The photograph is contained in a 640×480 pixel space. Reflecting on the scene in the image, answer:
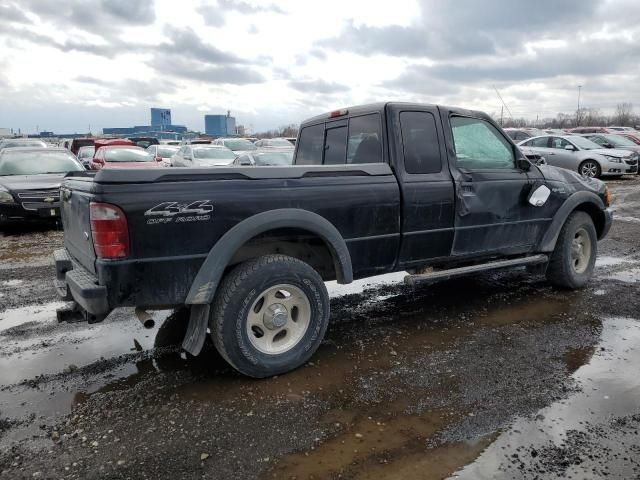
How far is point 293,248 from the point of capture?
154 inches

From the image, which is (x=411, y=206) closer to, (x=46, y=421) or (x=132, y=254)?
(x=132, y=254)

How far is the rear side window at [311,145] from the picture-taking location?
201 inches

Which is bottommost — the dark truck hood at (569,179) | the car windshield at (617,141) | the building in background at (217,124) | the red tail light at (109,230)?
the red tail light at (109,230)

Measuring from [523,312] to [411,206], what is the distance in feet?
5.98

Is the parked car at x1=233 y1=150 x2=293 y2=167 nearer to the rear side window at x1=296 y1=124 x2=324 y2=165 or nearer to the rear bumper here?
the rear side window at x1=296 y1=124 x2=324 y2=165

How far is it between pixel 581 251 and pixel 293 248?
12.1ft

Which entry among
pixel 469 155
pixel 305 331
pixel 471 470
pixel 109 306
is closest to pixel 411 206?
pixel 469 155

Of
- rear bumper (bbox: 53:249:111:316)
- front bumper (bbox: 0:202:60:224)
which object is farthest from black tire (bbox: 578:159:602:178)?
rear bumper (bbox: 53:249:111:316)

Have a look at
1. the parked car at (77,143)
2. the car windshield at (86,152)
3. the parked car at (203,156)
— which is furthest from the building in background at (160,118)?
the parked car at (203,156)

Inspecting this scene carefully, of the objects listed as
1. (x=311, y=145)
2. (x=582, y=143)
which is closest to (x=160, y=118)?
(x=582, y=143)

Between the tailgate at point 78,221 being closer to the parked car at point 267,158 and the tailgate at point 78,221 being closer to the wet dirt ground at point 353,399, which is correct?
the wet dirt ground at point 353,399

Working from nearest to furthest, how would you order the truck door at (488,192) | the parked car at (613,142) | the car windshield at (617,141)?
the truck door at (488,192) < the parked car at (613,142) < the car windshield at (617,141)

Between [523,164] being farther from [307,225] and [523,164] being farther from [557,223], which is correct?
[307,225]

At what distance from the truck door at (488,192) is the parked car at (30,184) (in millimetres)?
6150
